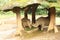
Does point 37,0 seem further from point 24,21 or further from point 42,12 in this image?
point 42,12

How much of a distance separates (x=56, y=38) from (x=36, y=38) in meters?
1.43

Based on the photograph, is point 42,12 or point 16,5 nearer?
point 16,5

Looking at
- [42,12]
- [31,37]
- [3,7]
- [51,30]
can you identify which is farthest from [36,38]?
[42,12]

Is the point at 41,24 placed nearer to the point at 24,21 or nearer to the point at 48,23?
the point at 48,23

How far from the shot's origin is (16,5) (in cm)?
1791

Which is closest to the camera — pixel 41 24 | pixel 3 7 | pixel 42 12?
pixel 3 7

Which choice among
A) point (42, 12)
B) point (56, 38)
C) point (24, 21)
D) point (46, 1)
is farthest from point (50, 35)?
point (42, 12)

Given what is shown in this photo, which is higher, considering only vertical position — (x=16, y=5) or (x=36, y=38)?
(x=16, y=5)

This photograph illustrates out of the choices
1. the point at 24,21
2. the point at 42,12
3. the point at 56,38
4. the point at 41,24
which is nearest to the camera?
the point at 56,38

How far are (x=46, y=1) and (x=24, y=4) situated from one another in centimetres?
161

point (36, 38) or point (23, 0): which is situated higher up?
point (23, 0)

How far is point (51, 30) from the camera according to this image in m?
19.7

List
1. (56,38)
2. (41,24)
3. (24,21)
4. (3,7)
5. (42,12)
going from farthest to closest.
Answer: (42,12) → (24,21) → (41,24) → (3,7) → (56,38)

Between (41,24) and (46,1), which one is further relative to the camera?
(41,24)
